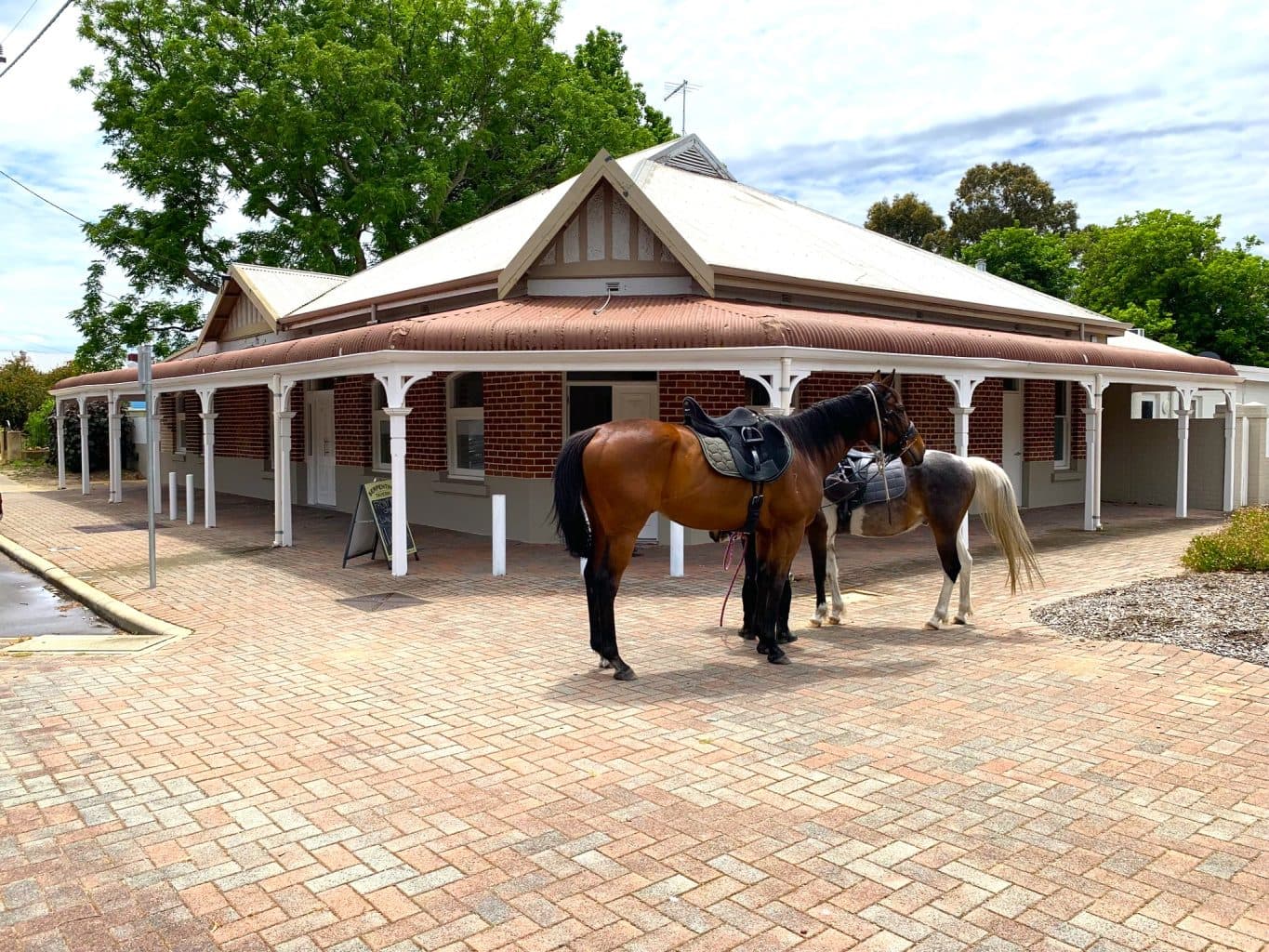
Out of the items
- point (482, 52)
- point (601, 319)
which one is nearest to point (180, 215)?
point (482, 52)

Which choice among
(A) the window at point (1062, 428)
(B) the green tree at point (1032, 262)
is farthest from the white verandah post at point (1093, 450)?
(B) the green tree at point (1032, 262)

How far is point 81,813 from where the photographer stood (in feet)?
14.7

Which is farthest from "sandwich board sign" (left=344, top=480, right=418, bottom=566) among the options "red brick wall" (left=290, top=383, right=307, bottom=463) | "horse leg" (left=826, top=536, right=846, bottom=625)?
"red brick wall" (left=290, top=383, right=307, bottom=463)

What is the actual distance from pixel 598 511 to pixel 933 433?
38.5ft

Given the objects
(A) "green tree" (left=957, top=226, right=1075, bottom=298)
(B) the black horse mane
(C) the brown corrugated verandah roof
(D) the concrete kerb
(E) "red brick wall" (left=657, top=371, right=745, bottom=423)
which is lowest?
(D) the concrete kerb

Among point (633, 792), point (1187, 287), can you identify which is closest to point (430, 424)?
point (633, 792)

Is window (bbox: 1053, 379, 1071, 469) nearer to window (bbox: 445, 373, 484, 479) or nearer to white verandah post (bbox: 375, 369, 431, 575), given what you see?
window (bbox: 445, 373, 484, 479)

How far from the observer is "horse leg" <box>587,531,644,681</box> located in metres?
6.75

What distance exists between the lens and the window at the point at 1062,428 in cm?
2006

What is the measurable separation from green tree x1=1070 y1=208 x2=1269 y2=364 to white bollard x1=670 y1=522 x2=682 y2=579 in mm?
28746

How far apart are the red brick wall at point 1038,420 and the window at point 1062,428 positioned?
28.9 inches

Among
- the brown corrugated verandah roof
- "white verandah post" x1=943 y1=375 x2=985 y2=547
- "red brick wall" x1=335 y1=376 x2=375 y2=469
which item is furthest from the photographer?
"red brick wall" x1=335 y1=376 x2=375 y2=469

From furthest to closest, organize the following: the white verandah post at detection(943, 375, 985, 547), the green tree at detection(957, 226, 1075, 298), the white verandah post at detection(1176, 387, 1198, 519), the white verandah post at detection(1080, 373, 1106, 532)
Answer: the green tree at detection(957, 226, 1075, 298) → the white verandah post at detection(1176, 387, 1198, 519) → the white verandah post at detection(1080, 373, 1106, 532) → the white verandah post at detection(943, 375, 985, 547)

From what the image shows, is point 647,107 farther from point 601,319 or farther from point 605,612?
point 605,612
